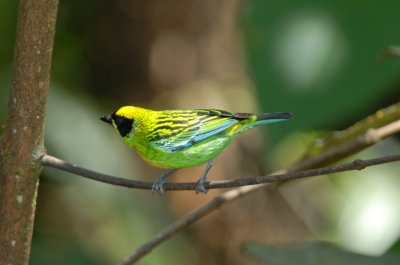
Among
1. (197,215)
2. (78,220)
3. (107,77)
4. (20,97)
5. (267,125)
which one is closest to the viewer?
(20,97)

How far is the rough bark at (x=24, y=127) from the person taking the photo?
1.76 m

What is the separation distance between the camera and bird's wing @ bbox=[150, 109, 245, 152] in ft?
8.85

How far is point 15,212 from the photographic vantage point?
182cm

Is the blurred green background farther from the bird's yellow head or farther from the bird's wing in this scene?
the bird's yellow head

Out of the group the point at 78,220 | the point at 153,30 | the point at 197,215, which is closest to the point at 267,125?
the point at 197,215

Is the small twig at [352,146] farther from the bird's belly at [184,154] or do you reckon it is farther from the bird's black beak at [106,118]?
the bird's black beak at [106,118]

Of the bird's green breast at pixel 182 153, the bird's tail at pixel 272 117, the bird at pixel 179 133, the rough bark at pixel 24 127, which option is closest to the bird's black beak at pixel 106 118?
the bird at pixel 179 133

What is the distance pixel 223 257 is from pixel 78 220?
1.27 metres

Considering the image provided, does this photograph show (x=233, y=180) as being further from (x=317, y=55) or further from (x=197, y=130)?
(x=197, y=130)

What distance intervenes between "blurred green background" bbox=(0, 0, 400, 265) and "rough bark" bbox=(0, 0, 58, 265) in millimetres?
832

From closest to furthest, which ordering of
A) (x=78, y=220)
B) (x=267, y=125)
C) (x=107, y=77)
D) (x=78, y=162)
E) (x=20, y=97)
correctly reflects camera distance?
(x=20, y=97) < (x=267, y=125) < (x=78, y=162) < (x=78, y=220) < (x=107, y=77)

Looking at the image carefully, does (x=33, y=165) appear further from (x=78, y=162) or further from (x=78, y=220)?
(x=78, y=220)

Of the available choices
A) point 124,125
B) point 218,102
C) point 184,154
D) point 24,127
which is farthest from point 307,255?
point 218,102

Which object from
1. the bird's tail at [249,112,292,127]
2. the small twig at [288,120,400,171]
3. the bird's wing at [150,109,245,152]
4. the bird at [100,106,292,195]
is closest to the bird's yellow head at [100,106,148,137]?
the bird at [100,106,292,195]
